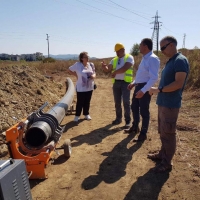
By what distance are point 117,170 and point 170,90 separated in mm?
1567

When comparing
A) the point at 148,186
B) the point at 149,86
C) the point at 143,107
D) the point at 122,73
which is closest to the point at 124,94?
the point at 122,73

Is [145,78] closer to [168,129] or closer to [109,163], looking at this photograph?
[168,129]

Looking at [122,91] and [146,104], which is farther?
[122,91]

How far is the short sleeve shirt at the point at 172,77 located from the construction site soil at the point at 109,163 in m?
1.14

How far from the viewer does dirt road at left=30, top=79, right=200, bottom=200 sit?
10.7ft

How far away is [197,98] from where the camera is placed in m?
8.56

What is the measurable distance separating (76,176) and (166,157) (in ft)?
4.67

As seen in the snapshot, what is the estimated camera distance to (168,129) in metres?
3.46

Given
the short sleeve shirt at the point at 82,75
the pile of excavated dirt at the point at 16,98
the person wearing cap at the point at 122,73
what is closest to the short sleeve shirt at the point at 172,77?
the person wearing cap at the point at 122,73

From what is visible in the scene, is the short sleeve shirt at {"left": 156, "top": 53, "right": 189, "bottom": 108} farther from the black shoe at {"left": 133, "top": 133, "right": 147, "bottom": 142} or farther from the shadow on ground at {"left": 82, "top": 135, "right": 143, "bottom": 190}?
the black shoe at {"left": 133, "top": 133, "right": 147, "bottom": 142}

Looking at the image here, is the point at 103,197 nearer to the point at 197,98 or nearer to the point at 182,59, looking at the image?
the point at 182,59

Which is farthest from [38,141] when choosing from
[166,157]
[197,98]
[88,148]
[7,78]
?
[197,98]

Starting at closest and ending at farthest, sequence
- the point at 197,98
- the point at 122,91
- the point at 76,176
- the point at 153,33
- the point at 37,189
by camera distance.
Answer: the point at 37,189, the point at 76,176, the point at 122,91, the point at 197,98, the point at 153,33

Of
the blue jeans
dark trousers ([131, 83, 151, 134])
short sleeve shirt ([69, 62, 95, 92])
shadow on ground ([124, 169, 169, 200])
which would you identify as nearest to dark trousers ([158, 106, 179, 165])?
shadow on ground ([124, 169, 169, 200])
